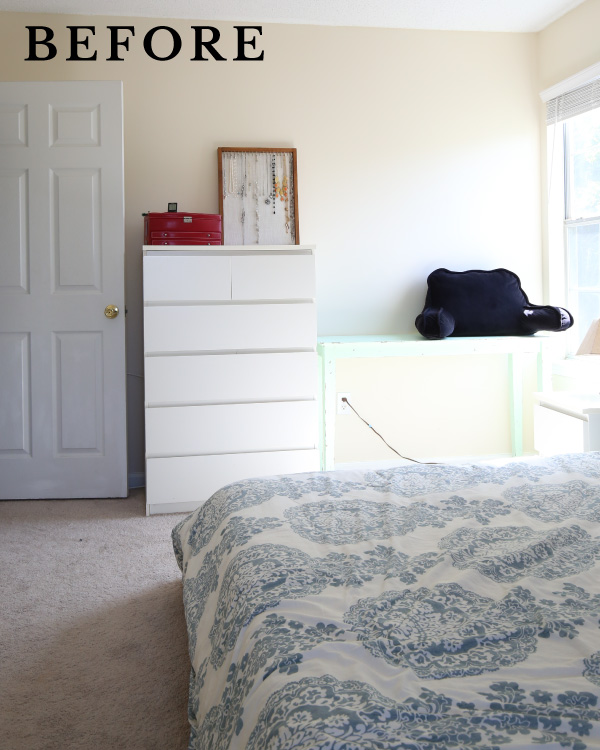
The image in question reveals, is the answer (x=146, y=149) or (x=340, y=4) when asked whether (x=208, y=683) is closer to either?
(x=146, y=149)

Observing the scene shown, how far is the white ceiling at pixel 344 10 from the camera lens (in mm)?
3480

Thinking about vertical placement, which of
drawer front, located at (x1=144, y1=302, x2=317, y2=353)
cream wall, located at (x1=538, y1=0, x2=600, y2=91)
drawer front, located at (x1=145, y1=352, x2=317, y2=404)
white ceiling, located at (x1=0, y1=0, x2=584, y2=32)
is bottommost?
drawer front, located at (x1=145, y1=352, x2=317, y2=404)

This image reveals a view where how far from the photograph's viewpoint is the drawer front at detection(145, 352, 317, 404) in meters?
3.18

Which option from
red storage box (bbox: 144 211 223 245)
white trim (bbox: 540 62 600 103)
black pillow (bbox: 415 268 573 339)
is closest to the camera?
red storage box (bbox: 144 211 223 245)

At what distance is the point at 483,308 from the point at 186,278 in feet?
5.19

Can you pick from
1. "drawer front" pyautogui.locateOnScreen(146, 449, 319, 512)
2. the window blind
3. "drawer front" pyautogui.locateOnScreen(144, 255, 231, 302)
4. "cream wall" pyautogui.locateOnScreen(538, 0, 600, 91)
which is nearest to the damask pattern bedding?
"drawer front" pyautogui.locateOnScreen(146, 449, 319, 512)

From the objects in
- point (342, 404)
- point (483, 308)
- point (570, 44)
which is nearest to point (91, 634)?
point (342, 404)

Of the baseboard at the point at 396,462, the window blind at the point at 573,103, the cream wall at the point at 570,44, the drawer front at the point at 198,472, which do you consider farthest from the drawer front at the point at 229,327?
the cream wall at the point at 570,44

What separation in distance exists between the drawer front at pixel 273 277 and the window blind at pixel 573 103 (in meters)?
1.65

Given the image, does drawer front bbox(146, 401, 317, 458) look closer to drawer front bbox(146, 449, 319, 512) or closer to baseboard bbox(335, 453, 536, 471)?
drawer front bbox(146, 449, 319, 512)

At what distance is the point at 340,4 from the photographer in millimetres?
3537

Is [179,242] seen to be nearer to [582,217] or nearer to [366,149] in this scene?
[366,149]

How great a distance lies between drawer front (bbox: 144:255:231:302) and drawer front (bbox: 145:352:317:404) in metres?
0.28

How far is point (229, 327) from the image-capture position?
→ 322 cm
